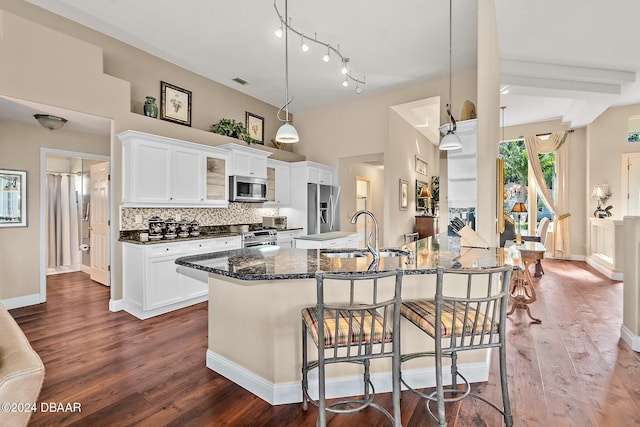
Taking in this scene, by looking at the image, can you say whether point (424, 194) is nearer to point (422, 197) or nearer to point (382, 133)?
point (422, 197)

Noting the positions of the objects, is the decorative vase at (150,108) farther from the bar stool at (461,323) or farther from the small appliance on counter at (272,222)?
the bar stool at (461,323)

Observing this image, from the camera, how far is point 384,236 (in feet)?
18.6

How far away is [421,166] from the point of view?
7418 millimetres

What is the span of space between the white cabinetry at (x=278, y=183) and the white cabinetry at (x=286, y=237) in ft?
2.02

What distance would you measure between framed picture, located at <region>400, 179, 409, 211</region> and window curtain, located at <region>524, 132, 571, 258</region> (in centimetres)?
355

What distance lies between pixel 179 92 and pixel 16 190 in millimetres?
2448

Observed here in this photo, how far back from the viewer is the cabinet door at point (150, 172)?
11.8 feet

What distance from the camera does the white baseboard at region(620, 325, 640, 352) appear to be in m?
2.62

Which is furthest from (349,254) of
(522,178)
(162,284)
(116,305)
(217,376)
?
(522,178)

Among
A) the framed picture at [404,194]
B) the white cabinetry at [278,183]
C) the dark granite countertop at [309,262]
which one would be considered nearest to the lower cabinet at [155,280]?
the dark granite countertop at [309,262]

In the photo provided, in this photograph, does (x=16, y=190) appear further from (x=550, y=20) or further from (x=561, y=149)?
(x=561, y=149)

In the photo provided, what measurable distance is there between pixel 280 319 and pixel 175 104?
4012mm

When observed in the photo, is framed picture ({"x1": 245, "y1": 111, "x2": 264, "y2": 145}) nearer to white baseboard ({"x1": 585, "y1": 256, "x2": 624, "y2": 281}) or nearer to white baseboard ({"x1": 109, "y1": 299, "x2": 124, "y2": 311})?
white baseboard ({"x1": 109, "y1": 299, "x2": 124, "y2": 311})

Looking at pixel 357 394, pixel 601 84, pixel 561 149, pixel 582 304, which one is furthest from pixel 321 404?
pixel 561 149
